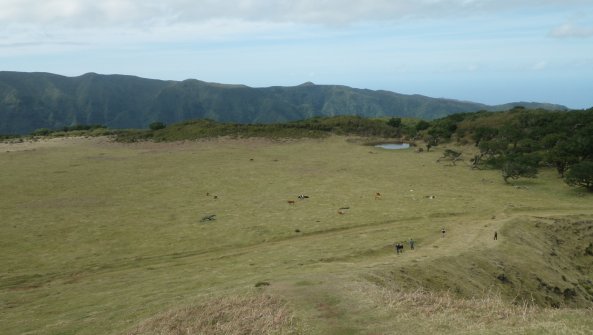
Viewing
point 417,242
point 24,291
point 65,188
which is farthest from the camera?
point 65,188

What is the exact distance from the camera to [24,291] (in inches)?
1158

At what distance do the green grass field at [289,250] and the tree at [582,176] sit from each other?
1.71 m

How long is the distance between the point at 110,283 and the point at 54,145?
270 feet

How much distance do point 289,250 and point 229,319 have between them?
15.9 meters

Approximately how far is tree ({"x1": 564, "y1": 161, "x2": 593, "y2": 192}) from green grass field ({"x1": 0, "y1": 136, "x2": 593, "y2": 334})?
1.71 m

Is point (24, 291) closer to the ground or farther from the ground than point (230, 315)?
closer to the ground

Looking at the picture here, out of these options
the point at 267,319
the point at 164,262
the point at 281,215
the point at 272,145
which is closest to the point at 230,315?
the point at 267,319

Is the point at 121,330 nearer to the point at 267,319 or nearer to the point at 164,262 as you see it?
the point at 267,319

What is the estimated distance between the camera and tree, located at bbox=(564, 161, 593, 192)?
5434cm

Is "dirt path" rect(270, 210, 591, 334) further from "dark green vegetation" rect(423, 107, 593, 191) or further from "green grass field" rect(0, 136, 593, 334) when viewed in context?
"dark green vegetation" rect(423, 107, 593, 191)

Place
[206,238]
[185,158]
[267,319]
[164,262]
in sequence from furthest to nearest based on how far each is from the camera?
1. [185,158]
2. [206,238]
3. [164,262]
4. [267,319]


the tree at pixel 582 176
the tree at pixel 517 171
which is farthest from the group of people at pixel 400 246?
the tree at pixel 517 171

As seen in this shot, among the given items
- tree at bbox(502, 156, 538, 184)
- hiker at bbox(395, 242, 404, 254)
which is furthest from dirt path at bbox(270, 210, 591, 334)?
tree at bbox(502, 156, 538, 184)

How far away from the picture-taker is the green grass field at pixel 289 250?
67.4 feet
